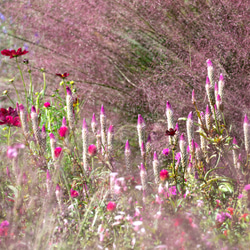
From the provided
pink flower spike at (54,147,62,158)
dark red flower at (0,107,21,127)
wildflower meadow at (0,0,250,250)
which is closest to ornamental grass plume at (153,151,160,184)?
wildflower meadow at (0,0,250,250)

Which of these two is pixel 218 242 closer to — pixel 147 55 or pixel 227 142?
pixel 227 142

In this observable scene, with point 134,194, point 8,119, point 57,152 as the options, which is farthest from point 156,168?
point 8,119

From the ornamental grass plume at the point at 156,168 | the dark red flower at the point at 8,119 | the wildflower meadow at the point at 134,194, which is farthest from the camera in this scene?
the dark red flower at the point at 8,119

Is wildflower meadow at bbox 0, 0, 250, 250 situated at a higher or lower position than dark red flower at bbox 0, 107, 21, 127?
lower

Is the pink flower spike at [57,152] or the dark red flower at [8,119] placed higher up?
the dark red flower at [8,119]

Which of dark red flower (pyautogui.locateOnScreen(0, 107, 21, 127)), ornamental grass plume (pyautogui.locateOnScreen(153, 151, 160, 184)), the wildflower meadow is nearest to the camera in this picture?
the wildflower meadow

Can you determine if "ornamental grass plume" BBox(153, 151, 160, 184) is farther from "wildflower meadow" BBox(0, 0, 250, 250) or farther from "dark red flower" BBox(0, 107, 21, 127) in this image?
"dark red flower" BBox(0, 107, 21, 127)

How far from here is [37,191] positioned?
1874 millimetres

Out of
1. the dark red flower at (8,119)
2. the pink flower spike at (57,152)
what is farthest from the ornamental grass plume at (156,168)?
the dark red flower at (8,119)

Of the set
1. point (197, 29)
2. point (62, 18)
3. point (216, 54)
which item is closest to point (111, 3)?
point (62, 18)

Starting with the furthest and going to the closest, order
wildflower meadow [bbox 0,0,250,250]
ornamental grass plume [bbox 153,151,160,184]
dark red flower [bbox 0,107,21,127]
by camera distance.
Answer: dark red flower [bbox 0,107,21,127] < ornamental grass plume [bbox 153,151,160,184] < wildflower meadow [bbox 0,0,250,250]

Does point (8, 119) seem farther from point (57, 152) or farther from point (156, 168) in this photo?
point (156, 168)

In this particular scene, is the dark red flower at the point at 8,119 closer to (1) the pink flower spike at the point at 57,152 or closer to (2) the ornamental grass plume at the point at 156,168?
(1) the pink flower spike at the point at 57,152

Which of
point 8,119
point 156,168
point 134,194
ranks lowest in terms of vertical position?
point 134,194
